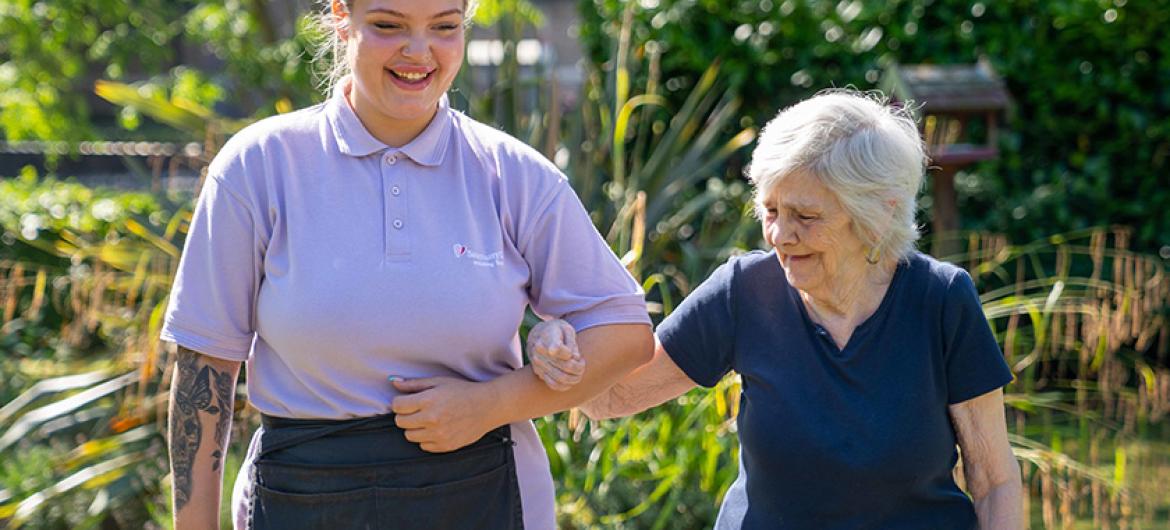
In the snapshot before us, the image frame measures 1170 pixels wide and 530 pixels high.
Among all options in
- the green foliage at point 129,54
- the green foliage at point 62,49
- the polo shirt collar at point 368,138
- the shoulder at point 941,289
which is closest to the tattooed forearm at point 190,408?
the polo shirt collar at point 368,138

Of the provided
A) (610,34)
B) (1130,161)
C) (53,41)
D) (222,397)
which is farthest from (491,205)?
(53,41)

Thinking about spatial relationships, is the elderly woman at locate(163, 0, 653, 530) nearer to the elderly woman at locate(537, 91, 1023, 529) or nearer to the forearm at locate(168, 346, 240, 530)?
the forearm at locate(168, 346, 240, 530)

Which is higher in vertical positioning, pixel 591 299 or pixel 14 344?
pixel 591 299

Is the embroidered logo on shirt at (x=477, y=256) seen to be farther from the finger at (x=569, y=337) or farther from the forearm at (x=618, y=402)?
the forearm at (x=618, y=402)

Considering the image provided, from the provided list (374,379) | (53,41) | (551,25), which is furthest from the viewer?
(551,25)

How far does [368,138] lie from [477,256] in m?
0.26

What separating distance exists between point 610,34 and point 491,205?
450cm

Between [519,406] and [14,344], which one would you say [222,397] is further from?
[14,344]

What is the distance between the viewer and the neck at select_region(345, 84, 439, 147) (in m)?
2.16

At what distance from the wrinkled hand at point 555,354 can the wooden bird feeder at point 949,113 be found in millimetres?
3144

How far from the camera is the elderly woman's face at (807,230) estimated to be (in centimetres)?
232

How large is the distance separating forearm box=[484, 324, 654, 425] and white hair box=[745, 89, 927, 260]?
0.36 m

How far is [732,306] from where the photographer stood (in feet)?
8.12

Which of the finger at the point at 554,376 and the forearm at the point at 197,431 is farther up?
the finger at the point at 554,376
